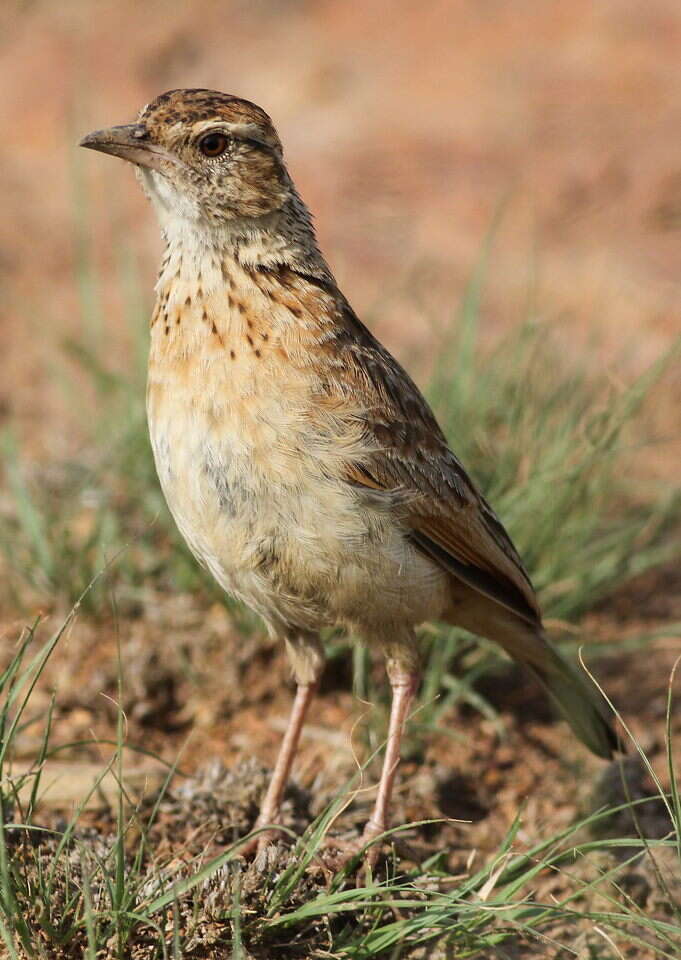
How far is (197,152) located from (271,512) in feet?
4.30

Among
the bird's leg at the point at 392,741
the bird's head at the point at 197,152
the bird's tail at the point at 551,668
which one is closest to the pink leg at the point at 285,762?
the bird's leg at the point at 392,741

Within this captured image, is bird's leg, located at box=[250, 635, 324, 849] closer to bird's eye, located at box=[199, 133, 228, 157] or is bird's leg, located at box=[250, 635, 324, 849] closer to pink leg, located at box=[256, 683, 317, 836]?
pink leg, located at box=[256, 683, 317, 836]

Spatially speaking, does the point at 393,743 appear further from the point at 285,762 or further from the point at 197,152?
the point at 197,152

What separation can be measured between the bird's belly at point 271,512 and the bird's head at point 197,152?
0.70 metres

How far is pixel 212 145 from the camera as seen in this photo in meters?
4.24

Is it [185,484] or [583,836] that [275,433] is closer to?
[185,484]

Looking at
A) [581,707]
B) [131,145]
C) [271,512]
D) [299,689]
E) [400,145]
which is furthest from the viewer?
[400,145]

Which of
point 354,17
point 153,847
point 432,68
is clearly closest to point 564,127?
point 432,68

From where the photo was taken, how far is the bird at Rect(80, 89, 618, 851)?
3.91m

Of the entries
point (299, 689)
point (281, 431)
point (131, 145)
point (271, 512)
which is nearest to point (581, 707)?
point (299, 689)

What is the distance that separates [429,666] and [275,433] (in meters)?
2.00

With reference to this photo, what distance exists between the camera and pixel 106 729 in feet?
18.1

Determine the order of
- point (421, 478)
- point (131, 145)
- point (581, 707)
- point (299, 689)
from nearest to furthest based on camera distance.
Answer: point (131, 145)
point (421, 478)
point (299, 689)
point (581, 707)

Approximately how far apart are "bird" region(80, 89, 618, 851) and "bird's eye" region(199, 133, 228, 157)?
0.01 metres
